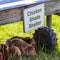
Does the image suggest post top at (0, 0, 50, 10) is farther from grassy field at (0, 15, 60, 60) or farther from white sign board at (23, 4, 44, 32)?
grassy field at (0, 15, 60, 60)

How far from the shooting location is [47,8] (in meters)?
4.31

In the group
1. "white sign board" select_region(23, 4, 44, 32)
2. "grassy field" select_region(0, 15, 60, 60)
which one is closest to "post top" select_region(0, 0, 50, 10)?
"white sign board" select_region(23, 4, 44, 32)

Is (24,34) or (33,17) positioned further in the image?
(24,34)

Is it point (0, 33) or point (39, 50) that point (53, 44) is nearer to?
point (39, 50)

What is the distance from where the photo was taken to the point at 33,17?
4184 mm

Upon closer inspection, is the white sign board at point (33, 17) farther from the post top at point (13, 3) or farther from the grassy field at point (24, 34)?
the grassy field at point (24, 34)

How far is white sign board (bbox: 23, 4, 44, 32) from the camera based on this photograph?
4.04 metres

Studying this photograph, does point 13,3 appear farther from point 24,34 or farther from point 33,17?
point 24,34

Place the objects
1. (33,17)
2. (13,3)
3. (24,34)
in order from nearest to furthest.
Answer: (13,3) → (33,17) → (24,34)

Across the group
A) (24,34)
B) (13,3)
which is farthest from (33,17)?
(24,34)

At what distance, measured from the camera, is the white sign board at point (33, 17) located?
4.04 m

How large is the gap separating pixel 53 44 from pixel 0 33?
4.53ft

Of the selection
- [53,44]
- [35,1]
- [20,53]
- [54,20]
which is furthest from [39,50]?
[54,20]

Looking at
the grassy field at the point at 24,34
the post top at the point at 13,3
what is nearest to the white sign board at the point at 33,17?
the post top at the point at 13,3
